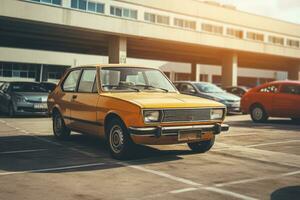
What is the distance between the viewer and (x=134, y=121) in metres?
6.63

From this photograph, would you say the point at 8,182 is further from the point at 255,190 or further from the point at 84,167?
the point at 255,190

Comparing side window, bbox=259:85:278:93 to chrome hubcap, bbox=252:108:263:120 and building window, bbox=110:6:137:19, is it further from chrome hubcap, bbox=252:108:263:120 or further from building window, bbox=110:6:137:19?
building window, bbox=110:6:137:19

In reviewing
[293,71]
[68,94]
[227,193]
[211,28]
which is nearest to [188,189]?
[227,193]

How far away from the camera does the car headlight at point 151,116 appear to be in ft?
21.7

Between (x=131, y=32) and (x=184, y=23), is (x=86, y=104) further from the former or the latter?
(x=184, y=23)

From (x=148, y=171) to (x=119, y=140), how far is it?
40.0 inches

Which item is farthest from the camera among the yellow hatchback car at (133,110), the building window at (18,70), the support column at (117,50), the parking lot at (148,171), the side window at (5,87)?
the building window at (18,70)

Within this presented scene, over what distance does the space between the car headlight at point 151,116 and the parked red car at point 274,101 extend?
8.61 metres

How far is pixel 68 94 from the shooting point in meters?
8.81

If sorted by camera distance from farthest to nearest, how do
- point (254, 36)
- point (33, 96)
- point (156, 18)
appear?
point (254, 36) → point (156, 18) → point (33, 96)

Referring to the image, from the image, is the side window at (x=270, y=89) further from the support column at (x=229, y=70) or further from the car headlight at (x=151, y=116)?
the support column at (x=229, y=70)

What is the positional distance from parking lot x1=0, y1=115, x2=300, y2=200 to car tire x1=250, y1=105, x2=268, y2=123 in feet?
18.2

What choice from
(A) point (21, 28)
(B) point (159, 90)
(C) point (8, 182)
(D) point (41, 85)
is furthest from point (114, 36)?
(C) point (8, 182)

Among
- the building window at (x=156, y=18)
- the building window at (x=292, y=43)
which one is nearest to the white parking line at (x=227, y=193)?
the building window at (x=156, y=18)
